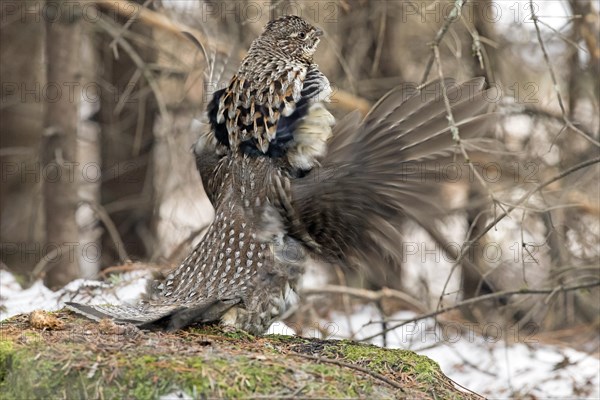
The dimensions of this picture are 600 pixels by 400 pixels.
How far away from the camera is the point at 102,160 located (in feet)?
31.5

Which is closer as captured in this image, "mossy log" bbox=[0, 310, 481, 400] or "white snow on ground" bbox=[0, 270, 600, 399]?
"mossy log" bbox=[0, 310, 481, 400]

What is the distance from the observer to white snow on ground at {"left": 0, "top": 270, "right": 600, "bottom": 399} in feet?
17.6

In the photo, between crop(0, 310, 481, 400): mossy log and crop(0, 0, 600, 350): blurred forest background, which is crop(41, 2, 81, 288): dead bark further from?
crop(0, 310, 481, 400): mossy log

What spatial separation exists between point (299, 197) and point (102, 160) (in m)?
5.66

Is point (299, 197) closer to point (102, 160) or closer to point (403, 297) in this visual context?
point (403, 297)

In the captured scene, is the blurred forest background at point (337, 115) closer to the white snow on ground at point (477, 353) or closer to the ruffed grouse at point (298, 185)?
the white snow on ground at point (477, 353)

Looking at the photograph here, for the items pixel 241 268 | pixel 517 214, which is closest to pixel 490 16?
pixel 517 214

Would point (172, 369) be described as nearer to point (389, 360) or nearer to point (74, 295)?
point (389, 360)

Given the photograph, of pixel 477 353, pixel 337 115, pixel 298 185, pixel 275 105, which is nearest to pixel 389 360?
pixel 298 185

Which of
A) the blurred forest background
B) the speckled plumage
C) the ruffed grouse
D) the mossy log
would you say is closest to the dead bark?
the blurred forest background

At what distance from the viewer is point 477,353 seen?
268 inches

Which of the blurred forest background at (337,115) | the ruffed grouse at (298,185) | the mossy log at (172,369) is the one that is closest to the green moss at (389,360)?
the mossy log at (172,369)

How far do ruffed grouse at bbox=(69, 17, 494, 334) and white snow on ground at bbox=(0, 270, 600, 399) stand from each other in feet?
2.99

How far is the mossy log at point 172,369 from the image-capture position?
310 cm
